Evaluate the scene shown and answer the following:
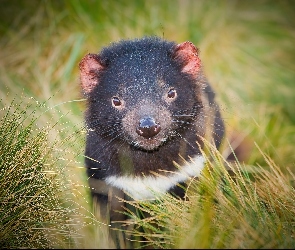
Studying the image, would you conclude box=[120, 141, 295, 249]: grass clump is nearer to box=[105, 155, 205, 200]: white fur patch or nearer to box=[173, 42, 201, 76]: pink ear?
box=[105, 155, 205, 200]: white fur patch

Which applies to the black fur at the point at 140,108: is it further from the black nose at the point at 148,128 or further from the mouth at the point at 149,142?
the black nose at the point at 148,128

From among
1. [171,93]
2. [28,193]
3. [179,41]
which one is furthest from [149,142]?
[179,41]

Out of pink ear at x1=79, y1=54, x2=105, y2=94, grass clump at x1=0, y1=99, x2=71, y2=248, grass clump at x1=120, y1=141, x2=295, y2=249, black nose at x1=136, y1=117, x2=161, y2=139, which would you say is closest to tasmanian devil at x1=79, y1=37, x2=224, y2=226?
pink ear at x1=79, y1=54, x2=105, y2=94

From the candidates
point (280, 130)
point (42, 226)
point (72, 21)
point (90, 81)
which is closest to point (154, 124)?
point (90, 81)

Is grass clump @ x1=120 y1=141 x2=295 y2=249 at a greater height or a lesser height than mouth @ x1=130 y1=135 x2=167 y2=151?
lesser

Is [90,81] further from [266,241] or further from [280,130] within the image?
[280,130]

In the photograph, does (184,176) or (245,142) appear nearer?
(184,176)
